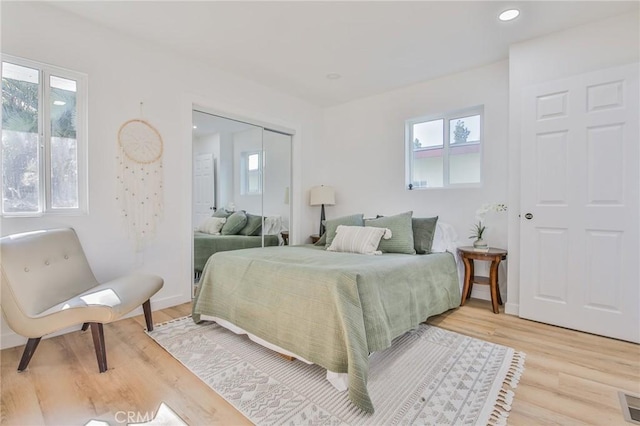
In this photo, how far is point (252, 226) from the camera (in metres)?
3.83

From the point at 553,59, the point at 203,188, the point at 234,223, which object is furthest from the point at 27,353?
the point at 553,59

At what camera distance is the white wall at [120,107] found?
7.39ft

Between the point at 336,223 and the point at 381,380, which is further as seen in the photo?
the point at 336,223

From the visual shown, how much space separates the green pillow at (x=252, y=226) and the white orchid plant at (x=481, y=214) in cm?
250

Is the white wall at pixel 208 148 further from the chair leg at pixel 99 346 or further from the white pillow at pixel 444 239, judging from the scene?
the white pillow at pixel 444 239

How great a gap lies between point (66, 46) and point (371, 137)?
3252mm

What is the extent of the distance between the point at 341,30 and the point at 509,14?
4.29 ft

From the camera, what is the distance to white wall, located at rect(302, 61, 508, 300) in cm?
318

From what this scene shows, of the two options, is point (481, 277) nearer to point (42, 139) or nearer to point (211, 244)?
point (211, 244)

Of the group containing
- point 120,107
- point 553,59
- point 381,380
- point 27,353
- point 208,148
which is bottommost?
point 381,380

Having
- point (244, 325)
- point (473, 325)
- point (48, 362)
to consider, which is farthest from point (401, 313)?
point (48, 362)

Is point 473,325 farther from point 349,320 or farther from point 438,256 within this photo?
point 349,320

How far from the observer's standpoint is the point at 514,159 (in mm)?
2826

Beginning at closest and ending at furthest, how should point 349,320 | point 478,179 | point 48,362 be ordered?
point 349,320, point 48,362, point 478,179
